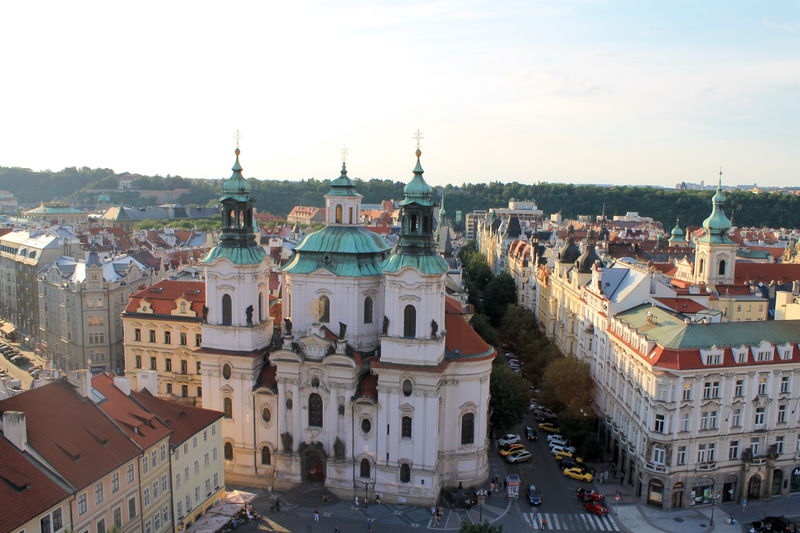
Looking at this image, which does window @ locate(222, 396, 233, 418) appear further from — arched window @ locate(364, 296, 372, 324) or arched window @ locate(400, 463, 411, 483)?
arched window @ locate(400, 463, 411, 483)

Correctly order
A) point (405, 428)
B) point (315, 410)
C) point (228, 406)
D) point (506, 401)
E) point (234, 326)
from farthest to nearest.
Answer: point (506, 401) < point (228, 406) < point (234, 326) < point (315, 410) < point (405, 428)

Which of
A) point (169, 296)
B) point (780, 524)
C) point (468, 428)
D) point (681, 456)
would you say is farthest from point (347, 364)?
point (780, 524)

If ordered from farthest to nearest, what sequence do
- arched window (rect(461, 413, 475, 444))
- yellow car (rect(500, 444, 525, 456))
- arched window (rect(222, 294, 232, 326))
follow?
yellow car (rect(500, 444, 525, 456)) → arched window (rect(222, 294, 232, 326)) → arched window (rect(461, 413, 475, 444))

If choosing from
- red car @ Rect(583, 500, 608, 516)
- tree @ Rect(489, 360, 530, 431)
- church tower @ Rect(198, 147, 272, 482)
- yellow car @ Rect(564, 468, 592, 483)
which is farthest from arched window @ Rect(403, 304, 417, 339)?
yellow car @ Rect(564, 468, 592, 483)

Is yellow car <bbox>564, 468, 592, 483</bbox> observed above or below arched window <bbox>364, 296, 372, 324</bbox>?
below

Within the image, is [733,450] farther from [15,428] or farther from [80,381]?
[15,428]

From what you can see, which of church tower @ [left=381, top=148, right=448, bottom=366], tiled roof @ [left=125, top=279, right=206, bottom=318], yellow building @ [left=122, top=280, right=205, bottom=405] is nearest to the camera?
church tower @ [left=381, top=148, right=448, bottom=366]
